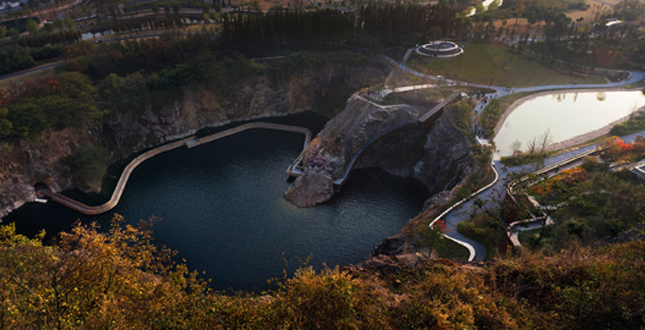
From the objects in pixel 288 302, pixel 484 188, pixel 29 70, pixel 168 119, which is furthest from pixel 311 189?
pixel 29 70

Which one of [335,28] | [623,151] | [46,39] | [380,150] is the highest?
[335,28]

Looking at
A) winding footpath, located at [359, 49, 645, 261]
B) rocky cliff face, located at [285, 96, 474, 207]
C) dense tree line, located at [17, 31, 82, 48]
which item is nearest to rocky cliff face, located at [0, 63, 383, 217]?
rocky cliff face, located at [285, 96, 474, 207]

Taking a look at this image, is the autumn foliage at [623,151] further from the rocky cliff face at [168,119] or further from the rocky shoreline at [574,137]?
the rocky cliff face at [168,119]

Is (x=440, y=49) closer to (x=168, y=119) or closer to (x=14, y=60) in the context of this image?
(x=168, y=119)

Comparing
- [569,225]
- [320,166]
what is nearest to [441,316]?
[569,225]

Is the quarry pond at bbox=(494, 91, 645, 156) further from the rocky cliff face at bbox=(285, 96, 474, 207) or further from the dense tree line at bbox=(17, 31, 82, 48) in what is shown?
the dense tree line at bbox=(17, 31, 82, 48)

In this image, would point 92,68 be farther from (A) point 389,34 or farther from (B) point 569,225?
(B) point 569,225

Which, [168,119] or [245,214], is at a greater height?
[168,119]
